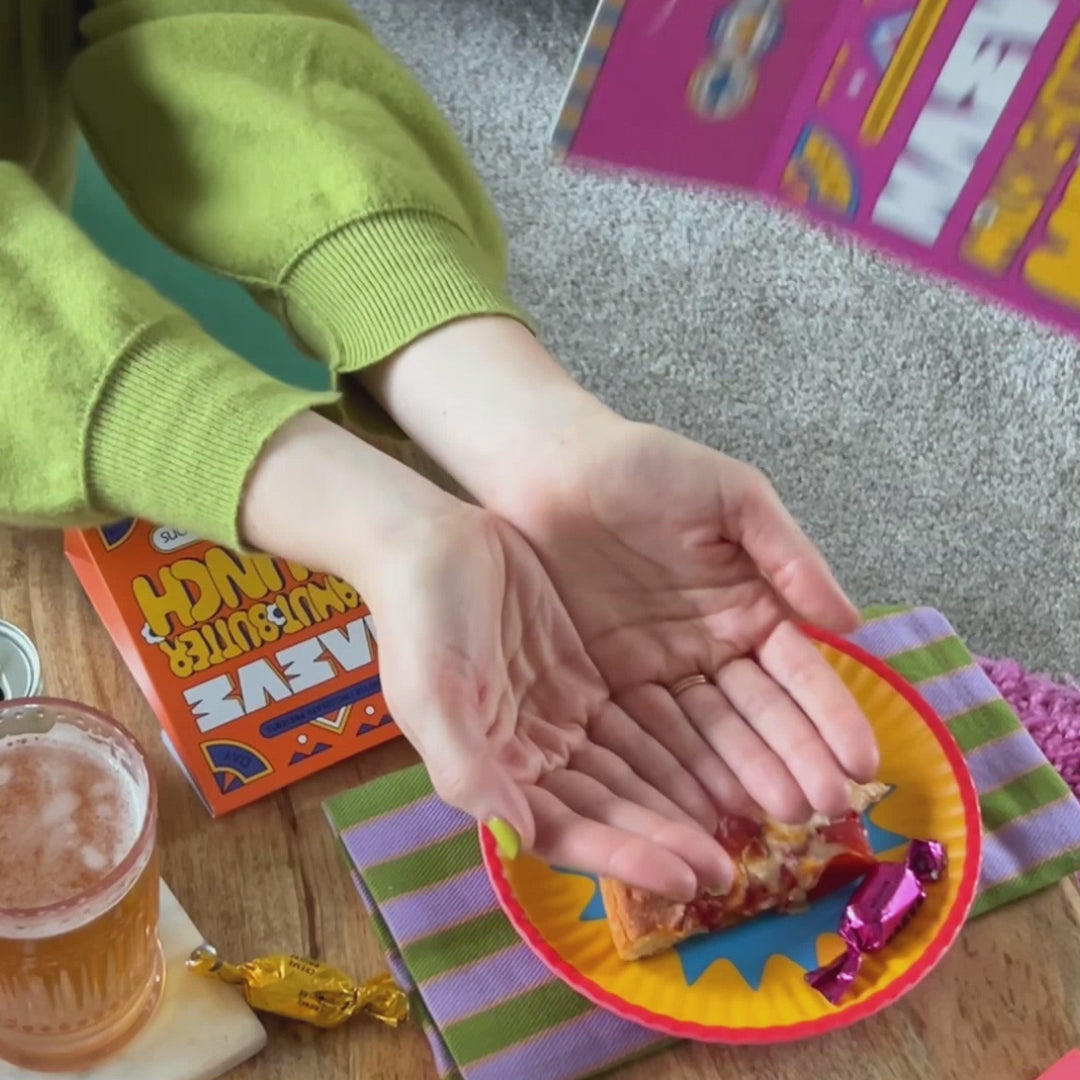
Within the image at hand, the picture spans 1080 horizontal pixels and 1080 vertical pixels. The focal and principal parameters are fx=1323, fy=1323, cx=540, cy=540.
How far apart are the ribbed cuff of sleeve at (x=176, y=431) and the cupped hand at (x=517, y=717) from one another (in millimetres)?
74

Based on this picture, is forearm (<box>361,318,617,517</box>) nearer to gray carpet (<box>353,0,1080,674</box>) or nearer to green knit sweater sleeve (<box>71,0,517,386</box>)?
green knit sweater sleeve (<box>71,0,517,386</box>)

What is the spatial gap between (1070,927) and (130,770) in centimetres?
43

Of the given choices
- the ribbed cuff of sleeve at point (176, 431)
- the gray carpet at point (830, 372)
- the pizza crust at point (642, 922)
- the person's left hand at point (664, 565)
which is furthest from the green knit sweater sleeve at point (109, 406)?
the gray carpet at point (830, 372)

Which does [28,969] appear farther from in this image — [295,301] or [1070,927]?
[1070,927]

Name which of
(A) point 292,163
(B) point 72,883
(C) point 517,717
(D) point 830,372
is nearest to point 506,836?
(C) point 517,717

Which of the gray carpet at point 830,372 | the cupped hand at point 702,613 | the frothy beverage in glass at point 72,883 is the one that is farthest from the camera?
the gray carpet at point 830,372

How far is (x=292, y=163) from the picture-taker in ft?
2.10

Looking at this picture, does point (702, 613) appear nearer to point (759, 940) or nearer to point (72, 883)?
point (759, 940)

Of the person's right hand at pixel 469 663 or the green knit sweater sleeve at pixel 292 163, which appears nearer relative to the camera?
the person's right hand at pixel 469 663

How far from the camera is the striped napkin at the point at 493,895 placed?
0.58 m

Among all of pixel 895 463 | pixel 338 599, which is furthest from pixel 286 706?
pixel 895 463

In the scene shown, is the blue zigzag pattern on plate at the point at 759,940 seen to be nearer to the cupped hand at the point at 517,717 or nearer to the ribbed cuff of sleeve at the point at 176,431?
the cupped hand at the point at 517,717

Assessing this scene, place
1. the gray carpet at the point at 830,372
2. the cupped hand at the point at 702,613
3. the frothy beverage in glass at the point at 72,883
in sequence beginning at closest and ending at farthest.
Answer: the frothy beverage in glass at the point at 72,883, the cupped hand at the point at 702,613, the gray carpet at the point at 830,372

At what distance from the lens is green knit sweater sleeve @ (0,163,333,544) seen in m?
0.55
